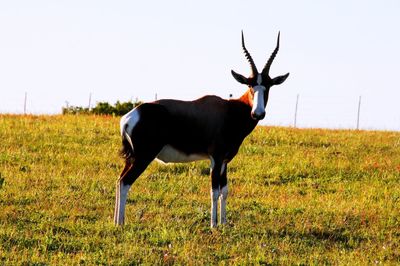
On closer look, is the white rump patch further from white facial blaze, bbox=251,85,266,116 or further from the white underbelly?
white facial blaze, bbox=251,85,266,116

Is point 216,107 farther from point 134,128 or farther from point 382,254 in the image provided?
point 382,254

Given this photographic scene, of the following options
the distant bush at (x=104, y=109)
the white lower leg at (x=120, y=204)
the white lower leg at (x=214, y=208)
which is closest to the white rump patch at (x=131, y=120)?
the white lower leg at (x=120, y=204)

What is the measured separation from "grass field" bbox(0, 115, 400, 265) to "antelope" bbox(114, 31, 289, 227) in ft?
2.87

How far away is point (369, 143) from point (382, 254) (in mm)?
16668

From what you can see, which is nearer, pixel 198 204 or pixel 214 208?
pixel 214 208

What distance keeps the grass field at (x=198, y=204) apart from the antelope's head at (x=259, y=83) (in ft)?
6.79

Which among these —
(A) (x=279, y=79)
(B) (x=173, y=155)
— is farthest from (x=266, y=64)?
(B) (x=173, y=155)

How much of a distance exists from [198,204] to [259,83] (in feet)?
12.1

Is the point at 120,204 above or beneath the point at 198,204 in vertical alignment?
above

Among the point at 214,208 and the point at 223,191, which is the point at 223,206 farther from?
the point at 214,208

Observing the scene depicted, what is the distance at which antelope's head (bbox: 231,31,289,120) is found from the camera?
14836 millimetres

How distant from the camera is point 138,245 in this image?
43.4 ft

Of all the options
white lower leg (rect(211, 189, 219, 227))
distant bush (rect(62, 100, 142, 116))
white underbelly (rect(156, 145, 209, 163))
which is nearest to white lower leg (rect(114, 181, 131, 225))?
white underbelly (rect(156, 145, 209, 163))

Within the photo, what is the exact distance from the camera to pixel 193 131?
1545 cm
